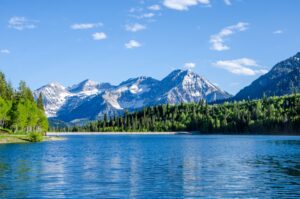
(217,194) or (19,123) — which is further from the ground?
(19,123)

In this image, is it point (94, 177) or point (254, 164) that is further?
point (254, 164)

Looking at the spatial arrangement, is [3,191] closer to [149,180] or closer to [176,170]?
[149,180]

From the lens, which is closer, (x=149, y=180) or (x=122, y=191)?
(x=122, y=191)

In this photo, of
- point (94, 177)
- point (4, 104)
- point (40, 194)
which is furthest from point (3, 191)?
point (4, 104)

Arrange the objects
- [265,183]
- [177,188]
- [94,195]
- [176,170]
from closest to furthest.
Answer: [94,195]
[177,188]
[265,183]
[176,170]

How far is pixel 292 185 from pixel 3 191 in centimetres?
3128

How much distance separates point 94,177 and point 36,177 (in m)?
7.39

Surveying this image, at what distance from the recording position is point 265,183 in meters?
55.2

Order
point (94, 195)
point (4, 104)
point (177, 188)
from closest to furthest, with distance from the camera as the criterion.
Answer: point (94, 195), point (177, 188), point (4, 104)

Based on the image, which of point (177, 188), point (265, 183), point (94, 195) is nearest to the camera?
point (94, 195)

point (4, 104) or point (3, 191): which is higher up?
point (4, 104)

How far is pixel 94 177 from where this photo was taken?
61031mm

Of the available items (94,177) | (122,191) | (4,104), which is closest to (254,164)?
(94,177)

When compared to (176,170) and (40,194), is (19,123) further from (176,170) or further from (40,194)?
(40,194)
